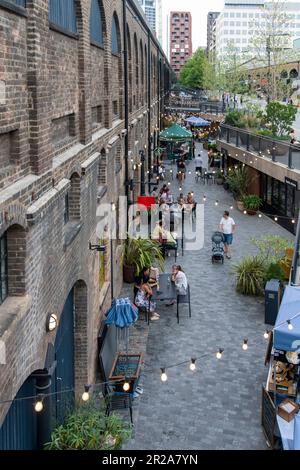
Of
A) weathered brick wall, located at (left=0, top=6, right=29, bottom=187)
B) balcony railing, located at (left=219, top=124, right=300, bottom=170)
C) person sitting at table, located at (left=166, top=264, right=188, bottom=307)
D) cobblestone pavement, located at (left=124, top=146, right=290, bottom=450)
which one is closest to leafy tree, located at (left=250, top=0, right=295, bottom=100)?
balcony railing, located at (left=219, top=124, right=300, bottom=170)

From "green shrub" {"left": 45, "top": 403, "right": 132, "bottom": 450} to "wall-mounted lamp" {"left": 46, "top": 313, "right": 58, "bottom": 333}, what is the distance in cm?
141

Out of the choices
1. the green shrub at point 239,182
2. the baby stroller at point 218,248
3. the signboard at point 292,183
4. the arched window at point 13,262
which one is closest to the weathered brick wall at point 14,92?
the arched window at point 13,262

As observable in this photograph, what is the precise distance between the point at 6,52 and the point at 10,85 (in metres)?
0.32

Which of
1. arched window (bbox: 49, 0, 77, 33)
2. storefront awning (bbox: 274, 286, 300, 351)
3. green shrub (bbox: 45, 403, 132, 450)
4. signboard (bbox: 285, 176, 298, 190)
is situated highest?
arched window (bbox: 49, 0, 77, 33)

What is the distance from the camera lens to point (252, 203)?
26.6 metres

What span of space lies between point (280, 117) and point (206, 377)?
1748cm

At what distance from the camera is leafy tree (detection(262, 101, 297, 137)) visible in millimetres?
25844

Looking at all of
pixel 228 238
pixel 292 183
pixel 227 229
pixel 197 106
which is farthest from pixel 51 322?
pixel 197 106

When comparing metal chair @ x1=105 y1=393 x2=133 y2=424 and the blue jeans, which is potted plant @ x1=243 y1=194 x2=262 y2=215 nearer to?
the blue jeans

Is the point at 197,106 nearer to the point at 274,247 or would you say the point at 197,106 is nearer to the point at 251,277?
the point at 274,247

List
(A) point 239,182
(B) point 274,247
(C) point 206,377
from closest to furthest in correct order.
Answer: (C) point 206,377 < (B) point 274,247 < (A) point 239,182

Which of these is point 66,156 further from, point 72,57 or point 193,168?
point 193,168

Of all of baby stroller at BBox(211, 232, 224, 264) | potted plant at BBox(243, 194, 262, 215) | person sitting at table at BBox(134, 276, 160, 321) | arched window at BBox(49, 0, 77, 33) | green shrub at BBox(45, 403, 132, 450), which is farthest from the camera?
potted plant at BBox(243, 194, 262, 215)
